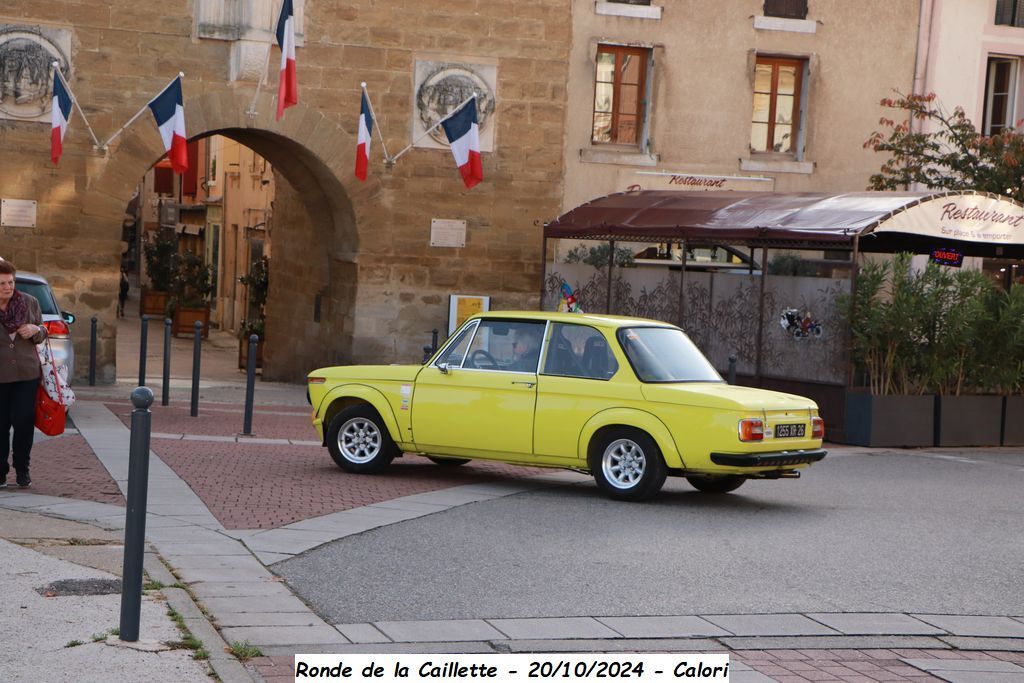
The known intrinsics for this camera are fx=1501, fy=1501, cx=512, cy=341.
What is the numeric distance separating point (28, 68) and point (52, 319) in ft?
21.6

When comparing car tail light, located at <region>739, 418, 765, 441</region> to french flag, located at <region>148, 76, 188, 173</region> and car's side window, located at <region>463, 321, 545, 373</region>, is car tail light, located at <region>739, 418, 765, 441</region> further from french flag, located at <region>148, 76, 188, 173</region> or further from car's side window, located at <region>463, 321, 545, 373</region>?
french flag, located at <region>148, 76, 188, 173</region>

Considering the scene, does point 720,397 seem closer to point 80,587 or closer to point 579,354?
point 579,354

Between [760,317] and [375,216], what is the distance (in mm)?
6469

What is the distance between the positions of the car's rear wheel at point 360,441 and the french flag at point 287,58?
28.3ft

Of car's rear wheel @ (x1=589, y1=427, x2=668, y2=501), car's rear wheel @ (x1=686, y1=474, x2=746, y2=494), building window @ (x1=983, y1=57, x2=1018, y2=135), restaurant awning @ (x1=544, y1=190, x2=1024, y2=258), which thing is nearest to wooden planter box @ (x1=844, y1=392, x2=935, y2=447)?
restaurant awning @ (x1=544, y1=190, x2=1024, y2=258)

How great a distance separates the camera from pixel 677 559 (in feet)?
29.7

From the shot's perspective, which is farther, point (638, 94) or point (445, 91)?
point (638, 94)

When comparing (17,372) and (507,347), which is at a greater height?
(507,347)

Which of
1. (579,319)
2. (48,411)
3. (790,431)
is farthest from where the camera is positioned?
(579,319)

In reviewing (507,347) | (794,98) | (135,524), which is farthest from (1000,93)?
(135,524)

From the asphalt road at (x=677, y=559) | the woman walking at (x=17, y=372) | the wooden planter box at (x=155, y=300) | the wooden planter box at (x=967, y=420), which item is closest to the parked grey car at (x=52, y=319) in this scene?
the woman walking at (x=17, y=372)

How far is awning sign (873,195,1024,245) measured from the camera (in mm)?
17781

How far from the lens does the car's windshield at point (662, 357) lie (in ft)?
37.8

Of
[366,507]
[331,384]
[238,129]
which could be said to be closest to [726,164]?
[238,129]
